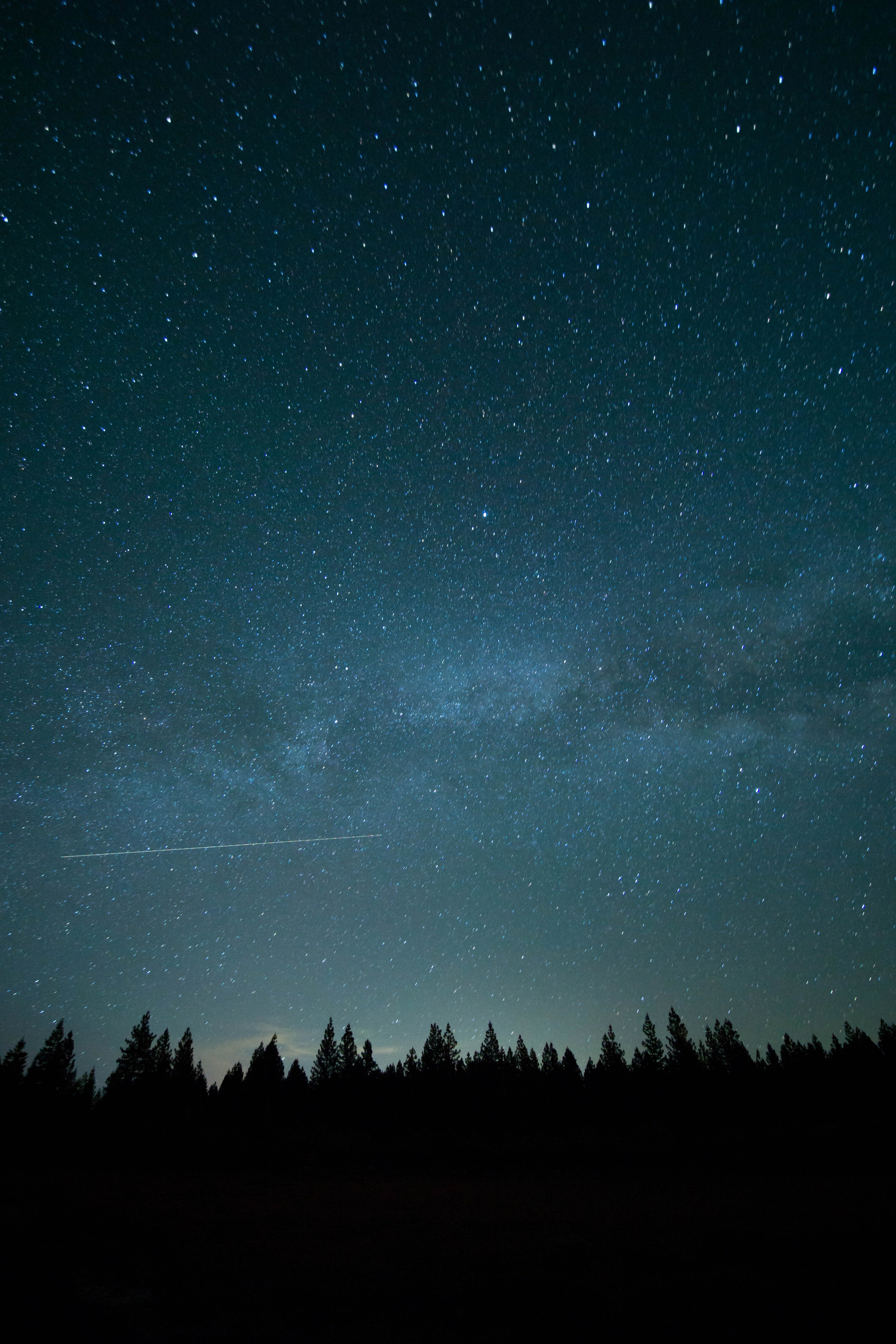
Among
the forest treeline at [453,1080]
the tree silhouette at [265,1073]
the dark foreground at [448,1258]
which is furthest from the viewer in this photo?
the tree silhouette at [265,1073]

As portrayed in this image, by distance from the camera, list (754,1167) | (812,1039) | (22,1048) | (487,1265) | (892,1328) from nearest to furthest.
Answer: (892,1328), (487,1265), (754,1167), (22,1048), (812,1039)

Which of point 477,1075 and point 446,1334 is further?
point 477,1075

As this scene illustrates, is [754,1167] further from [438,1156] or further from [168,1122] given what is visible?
[168,1122]

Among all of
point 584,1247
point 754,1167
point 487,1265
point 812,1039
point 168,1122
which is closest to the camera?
point 487,1265

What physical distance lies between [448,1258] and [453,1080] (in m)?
66.0

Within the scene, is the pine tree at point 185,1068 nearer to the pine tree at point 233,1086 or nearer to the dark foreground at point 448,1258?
the pine tree at point 233,1086

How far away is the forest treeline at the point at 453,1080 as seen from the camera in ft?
194

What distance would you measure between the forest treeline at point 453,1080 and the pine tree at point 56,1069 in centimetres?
12

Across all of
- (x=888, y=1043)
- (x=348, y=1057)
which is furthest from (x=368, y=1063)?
(x=888, y=1043)

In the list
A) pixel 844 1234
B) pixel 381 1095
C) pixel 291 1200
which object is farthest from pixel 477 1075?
pixel 844 1234

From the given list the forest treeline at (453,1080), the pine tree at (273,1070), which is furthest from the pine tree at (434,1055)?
the pine tree at (273,1070)

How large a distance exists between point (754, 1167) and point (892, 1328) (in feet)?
89.6

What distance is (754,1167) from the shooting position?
2822 centimetres

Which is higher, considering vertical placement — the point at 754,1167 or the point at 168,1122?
the point at 168,1122
